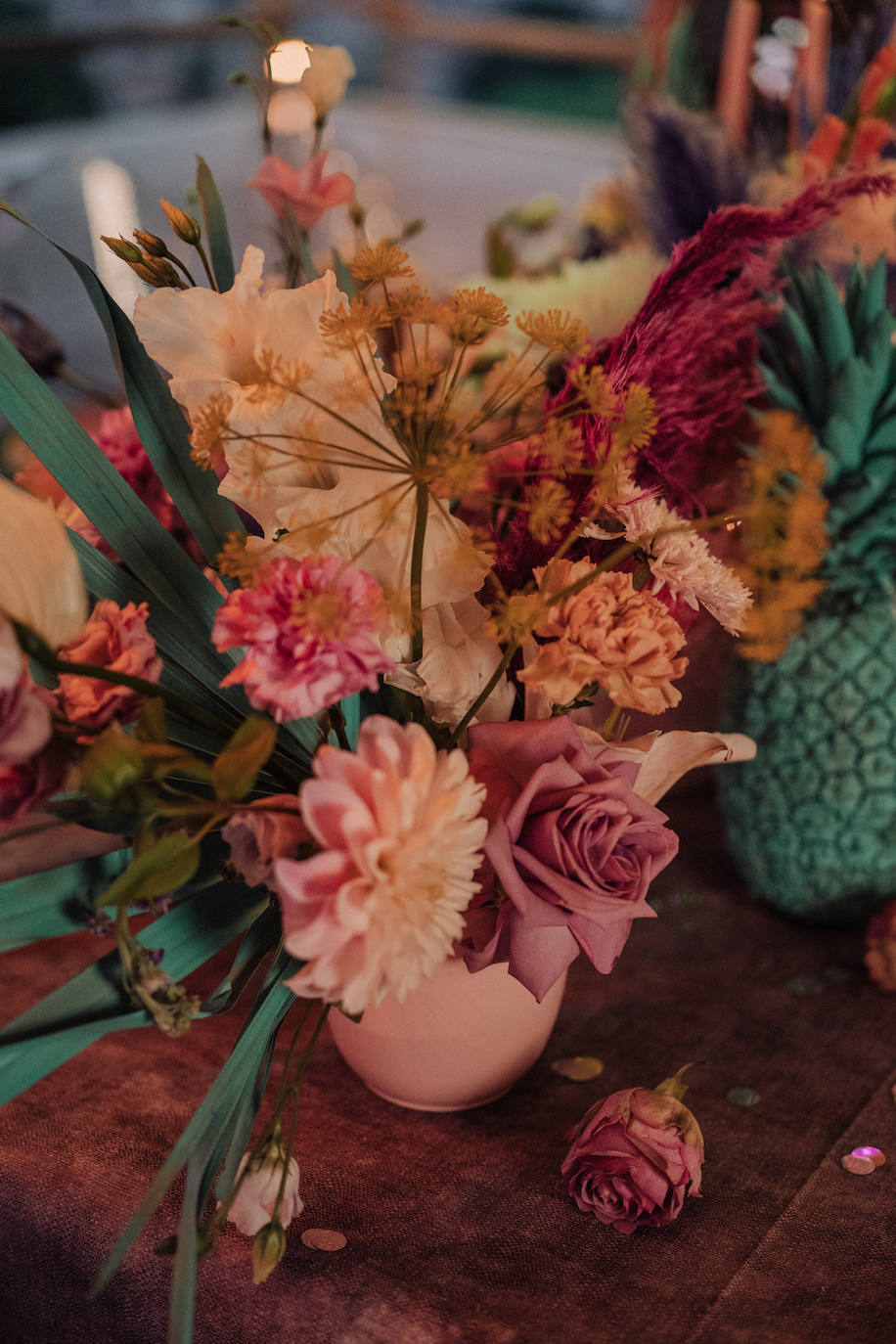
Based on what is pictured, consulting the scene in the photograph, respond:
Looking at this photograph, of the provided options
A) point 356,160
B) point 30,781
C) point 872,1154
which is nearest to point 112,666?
point 30,781

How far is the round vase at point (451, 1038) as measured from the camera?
0.43 meters

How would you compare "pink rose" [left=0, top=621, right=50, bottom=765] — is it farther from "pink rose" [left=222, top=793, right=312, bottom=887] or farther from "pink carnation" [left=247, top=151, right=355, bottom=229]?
"pink carnation" [left=247, top=151, right=355, bottom=229]

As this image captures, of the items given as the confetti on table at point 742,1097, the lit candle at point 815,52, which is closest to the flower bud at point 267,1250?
the confetti on table at point 742,1097

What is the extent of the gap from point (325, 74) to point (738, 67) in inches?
21.8

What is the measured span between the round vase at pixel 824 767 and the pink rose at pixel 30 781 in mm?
391

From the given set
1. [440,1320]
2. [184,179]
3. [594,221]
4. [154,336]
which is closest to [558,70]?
[184,179]

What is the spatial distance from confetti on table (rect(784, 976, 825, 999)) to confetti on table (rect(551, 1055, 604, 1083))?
0.42 ft

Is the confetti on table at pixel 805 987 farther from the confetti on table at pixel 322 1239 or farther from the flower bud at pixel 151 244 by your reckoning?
the flower bud at pixel 151 244

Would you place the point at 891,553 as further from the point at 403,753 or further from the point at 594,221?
the point at 594,221

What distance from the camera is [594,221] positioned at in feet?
3.15

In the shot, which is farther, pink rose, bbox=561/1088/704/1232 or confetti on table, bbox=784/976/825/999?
confetti on table, bbox=784/976/825/999

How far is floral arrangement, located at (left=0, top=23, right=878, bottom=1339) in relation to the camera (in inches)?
12.2

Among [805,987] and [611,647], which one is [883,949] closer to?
[805,987]

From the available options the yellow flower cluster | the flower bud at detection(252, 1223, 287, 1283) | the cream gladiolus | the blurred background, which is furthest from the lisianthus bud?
the blurred background
